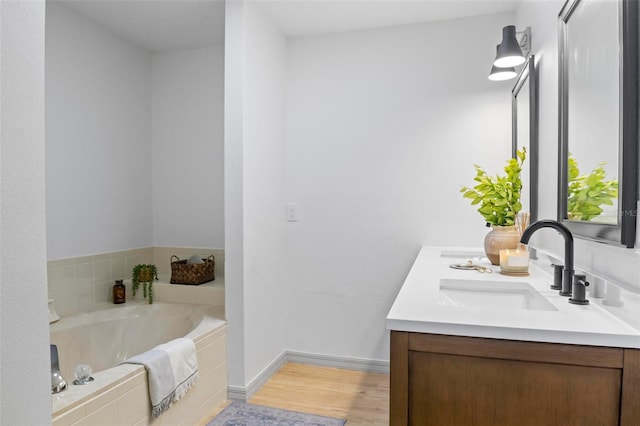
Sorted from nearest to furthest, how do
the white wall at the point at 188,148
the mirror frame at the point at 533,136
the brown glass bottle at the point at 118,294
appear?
1. the mirror frame at the point at 533,136
2. the brown glass bottle at the point at 118,294
3. the white wall at the point at 188,148

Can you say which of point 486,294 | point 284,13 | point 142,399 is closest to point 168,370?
point 142,399

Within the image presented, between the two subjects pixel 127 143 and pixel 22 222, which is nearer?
pixel 22 222

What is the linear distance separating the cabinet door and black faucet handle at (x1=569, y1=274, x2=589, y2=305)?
1.01 ft

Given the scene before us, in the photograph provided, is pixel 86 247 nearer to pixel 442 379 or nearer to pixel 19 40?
pixel 19 40

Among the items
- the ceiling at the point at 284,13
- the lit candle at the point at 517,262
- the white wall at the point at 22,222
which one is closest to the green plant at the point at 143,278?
the ceiling at the point at 284,13

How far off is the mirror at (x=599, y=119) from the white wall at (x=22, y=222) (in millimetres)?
1358

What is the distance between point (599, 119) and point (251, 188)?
5.88 ft

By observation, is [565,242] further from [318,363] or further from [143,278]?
[143,278]

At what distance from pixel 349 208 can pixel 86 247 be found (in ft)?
5.81

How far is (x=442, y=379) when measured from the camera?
1.04 metres

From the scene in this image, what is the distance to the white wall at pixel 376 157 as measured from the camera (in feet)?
9.08

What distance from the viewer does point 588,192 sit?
4.32 ft

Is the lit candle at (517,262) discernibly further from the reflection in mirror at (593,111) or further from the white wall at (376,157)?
the white wall at (376,157)

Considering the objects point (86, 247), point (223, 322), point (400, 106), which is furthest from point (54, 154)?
point (400, 106)
